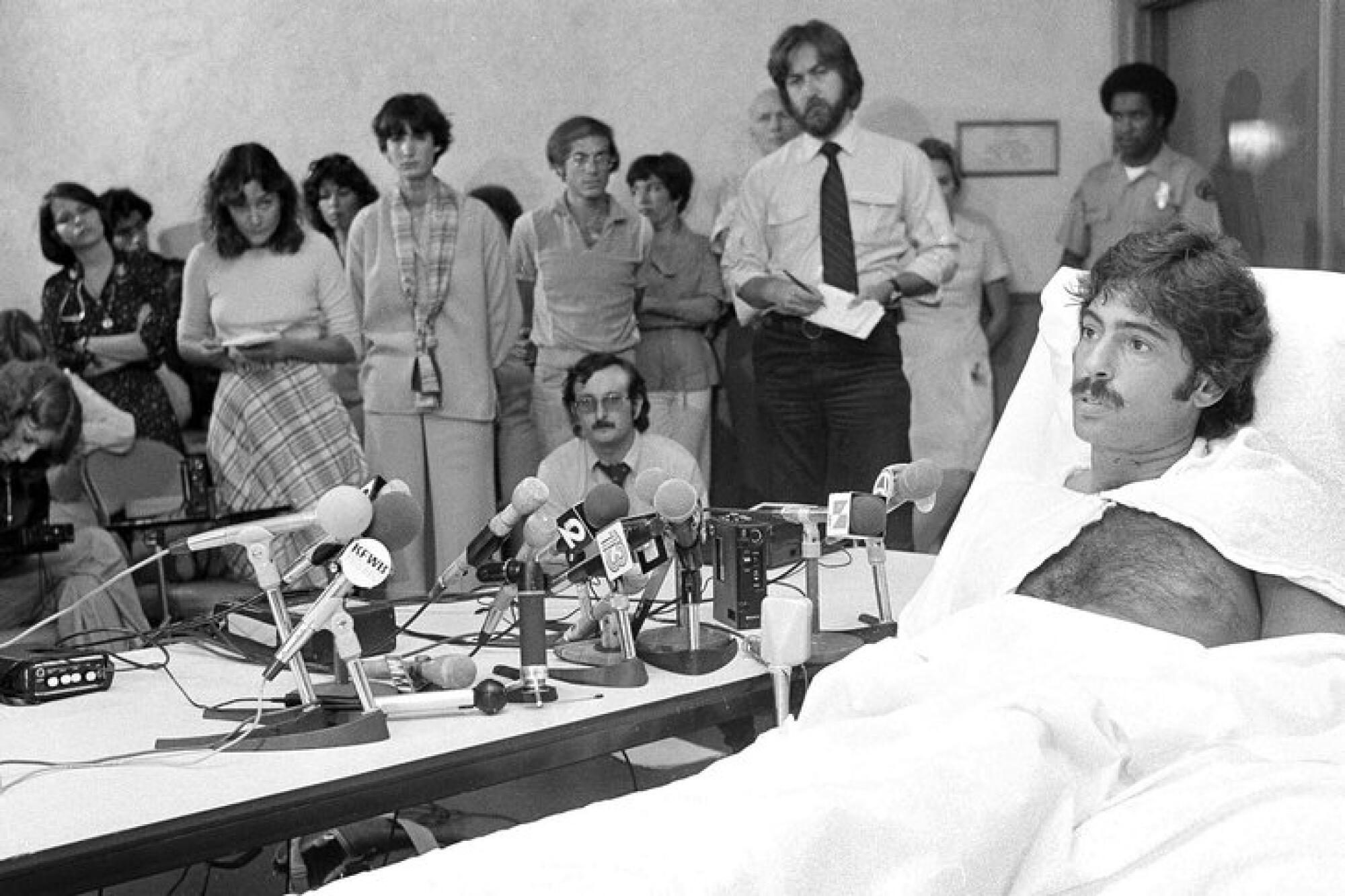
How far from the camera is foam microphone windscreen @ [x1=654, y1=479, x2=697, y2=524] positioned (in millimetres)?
2488

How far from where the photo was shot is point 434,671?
240 cm

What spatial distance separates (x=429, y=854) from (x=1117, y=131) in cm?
483

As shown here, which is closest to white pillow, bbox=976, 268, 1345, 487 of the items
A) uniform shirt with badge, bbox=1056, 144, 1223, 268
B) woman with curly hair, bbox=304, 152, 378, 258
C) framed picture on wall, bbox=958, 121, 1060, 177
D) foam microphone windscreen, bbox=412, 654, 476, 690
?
foam microphone windscreen, bbox=412, 654, 476, 690

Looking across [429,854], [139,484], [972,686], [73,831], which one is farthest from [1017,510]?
[139,484]

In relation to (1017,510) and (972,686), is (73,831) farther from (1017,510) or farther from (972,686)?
(1017,510)

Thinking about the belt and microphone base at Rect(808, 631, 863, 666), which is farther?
the belt

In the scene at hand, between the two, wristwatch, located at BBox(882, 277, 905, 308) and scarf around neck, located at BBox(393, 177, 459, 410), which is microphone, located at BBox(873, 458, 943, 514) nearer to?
wristwatch, located at BBox(882, 277, 905, 308)

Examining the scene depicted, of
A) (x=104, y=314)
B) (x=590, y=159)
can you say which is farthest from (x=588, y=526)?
(x=104, y=314)

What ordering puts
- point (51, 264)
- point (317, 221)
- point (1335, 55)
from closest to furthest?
1. point (1335, 55)
2. point (317, 221)
3. point (51, 264)

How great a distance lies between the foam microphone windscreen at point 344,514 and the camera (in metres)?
2.10

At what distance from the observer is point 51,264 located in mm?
6277

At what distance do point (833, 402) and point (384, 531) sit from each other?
2.56m

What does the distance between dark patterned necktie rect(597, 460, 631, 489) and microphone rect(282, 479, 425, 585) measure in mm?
2005

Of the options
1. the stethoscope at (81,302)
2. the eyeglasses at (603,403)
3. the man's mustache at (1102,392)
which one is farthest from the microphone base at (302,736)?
the stethoscope at (81,302)
